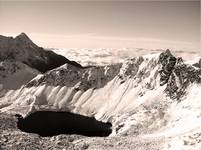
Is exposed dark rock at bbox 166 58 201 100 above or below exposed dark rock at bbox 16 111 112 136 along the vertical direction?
above

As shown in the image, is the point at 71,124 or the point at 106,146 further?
the point at 71,124

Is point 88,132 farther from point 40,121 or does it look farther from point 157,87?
point 157,87

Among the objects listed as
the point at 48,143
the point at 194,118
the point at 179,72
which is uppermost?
the point at 179,72

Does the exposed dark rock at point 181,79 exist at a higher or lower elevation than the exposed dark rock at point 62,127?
higher

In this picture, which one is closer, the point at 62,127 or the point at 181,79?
the point at 181,79

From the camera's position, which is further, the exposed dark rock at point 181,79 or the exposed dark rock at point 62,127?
the exposed dark rock at point 181,79

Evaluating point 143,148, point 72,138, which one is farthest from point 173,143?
point 72,138

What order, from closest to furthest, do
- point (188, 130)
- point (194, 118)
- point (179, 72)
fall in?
point (188, 130) → point (194, 118) → point (179, 72)

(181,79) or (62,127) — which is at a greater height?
(181,79)

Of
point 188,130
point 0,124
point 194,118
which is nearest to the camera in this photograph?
point 188,130

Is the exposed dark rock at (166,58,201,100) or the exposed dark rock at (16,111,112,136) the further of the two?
the exposed dark rock at (166,58,201,100)

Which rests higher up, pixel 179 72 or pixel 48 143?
pixel 179 72
